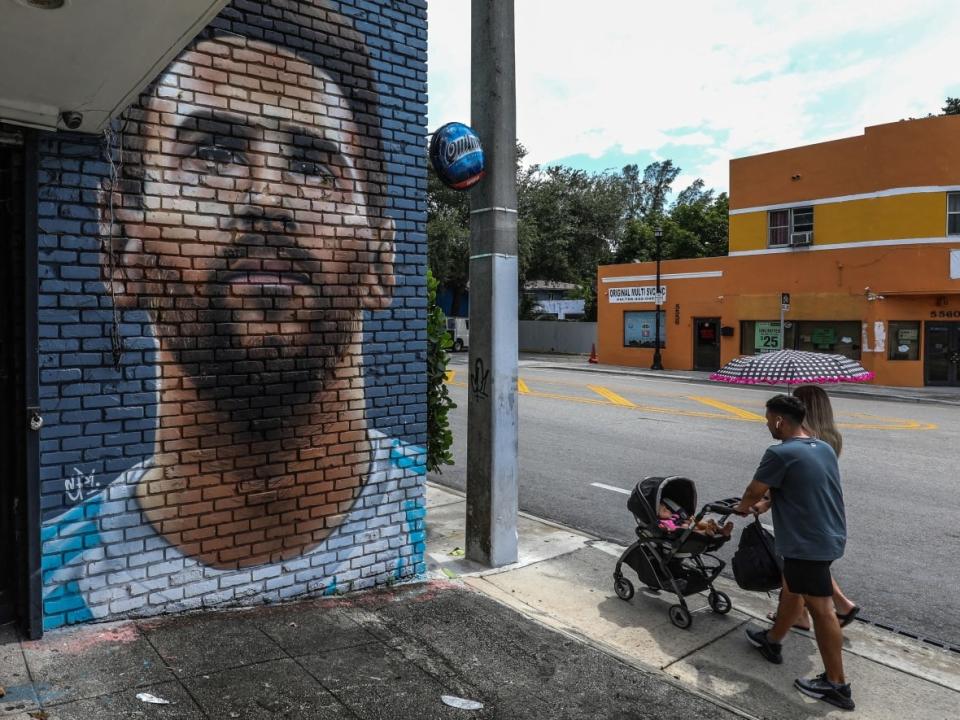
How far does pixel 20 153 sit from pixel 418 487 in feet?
11.1

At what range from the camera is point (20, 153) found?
402 centimetres

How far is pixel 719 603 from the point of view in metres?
5.49

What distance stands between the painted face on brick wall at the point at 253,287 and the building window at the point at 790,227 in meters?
23.7

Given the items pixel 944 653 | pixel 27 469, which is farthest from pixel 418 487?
pixel 944 653

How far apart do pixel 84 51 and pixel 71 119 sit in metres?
0.79

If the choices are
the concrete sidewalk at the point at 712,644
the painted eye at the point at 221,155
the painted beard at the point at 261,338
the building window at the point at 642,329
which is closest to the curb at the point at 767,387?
the building window at the point at 642,329

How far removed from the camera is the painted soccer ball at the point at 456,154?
5664 mm

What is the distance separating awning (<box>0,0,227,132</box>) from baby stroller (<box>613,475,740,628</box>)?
4190mm

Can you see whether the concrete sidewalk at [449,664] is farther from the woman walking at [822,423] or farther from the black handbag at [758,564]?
the black handbag at [758,564]

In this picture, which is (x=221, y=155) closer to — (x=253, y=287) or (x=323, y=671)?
(x=253, y=287)

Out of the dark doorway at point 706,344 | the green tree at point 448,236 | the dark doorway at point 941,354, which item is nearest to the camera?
the dark doorway at point 941,354

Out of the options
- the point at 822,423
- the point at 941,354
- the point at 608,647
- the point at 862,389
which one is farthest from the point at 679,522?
the point at 941,354

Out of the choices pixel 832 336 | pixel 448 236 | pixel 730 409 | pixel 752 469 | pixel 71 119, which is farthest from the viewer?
pixel 448 236
